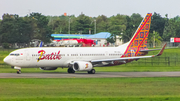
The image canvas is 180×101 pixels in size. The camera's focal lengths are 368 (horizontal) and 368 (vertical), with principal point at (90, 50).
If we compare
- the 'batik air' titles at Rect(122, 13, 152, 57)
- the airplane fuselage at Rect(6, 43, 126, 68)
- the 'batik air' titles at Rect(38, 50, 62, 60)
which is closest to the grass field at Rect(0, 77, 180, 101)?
the airplane fuselage at Rect(6, 43, 126, 68)

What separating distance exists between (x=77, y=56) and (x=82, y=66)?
8.97 feet

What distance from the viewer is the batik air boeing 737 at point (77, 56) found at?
154 feet

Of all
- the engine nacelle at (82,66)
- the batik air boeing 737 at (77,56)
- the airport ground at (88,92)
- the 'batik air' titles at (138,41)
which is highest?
the 'batik air' titles at (138,41)

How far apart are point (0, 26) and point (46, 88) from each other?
92.4 meters

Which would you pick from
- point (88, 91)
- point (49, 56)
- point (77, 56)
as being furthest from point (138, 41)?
point (88, 91)

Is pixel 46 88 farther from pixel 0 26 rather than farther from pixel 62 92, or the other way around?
pixel 0 26

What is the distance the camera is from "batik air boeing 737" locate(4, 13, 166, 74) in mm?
46844

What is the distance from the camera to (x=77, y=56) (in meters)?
50.2

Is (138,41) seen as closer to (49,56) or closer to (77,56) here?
(77,56)

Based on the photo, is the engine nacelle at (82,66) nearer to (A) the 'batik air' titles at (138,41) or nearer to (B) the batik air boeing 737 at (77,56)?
(B) the batik air boeing 737 at (77,56)

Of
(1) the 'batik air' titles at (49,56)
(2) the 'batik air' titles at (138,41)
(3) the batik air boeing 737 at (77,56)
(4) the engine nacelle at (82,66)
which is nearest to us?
(3) the batik air boeing 737 at (77,56)

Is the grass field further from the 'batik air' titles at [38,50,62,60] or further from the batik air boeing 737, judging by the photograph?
the 'batik air' titles at [38,50,62,60]

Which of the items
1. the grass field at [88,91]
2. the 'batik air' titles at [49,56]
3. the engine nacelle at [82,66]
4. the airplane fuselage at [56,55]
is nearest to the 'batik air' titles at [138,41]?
the airplane fuselage at [56,55]

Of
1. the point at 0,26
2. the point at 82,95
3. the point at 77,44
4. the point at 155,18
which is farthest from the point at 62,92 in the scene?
the point at 155,18
